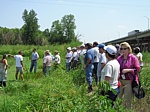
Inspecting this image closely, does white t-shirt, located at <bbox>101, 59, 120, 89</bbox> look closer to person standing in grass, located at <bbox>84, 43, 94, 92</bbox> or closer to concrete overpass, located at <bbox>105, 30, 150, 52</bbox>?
person standing in grass, located at <bbox>84, 43, 94, 92</bbox>

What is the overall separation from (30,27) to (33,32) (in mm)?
2003

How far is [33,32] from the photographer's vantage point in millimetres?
86625

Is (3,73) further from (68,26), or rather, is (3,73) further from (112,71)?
(68,26)

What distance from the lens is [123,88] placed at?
568cm

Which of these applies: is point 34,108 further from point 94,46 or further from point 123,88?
point 94,46

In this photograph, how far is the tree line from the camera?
7869 cm

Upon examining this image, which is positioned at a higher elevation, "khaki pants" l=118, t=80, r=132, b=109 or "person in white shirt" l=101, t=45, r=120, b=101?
"person in white shirt" l=101, t=45, r=120, b=101

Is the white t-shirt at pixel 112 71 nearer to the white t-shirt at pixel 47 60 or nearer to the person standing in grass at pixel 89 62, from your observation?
the person standing in grass at pixel 89 62

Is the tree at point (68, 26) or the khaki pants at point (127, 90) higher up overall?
the tree at point (68, 26)

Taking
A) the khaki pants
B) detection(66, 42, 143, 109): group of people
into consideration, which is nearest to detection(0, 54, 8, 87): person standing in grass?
detection(66, 42, 143, 109): group of people

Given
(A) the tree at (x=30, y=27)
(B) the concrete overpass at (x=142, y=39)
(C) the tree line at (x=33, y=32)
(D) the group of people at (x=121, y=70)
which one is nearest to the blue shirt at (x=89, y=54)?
(D) the group of people at (x=121, y=70)

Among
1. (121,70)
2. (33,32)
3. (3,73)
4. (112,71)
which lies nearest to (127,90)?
(121,70)

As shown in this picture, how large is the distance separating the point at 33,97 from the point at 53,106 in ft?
2.09

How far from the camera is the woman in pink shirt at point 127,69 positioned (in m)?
5.48
